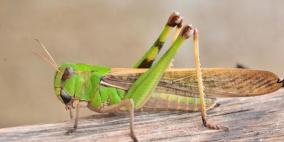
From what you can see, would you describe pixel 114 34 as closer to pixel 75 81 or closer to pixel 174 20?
pixel 174 20

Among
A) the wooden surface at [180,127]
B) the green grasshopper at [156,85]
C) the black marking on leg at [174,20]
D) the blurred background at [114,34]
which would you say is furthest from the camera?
the blurred background at [114,34]

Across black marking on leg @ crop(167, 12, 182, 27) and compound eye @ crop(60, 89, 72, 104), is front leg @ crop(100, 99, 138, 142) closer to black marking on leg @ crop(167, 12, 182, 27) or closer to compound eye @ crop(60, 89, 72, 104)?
compound eye @ crop(60, 89, 72, 104)

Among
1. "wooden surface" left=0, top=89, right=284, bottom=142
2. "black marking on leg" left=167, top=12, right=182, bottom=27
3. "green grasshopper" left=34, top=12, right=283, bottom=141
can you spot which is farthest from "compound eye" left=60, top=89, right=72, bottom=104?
"black marking on leg" left=167, top=12, right=182, bottom=27

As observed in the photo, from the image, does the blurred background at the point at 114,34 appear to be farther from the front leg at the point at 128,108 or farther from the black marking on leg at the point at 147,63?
the front leg at the point at 128,108

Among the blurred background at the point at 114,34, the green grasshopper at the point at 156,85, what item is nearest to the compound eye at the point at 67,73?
the green grasshopper at the point at 156,85

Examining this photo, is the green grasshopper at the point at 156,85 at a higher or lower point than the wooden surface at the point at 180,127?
higher

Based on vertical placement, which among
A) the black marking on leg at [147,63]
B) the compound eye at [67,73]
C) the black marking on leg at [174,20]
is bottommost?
the compound eye at [67,73]
